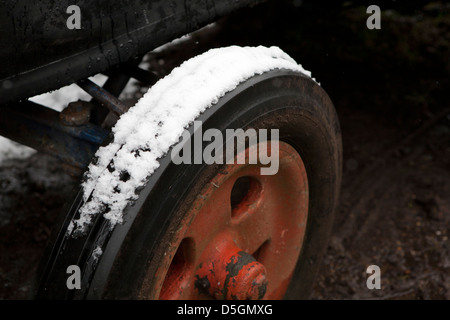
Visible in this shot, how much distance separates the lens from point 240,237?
141 cm

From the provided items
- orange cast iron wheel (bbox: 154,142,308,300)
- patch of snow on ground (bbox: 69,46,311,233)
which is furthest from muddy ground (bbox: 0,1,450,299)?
patch of snow on ground (bbox: 69,46,311,233)

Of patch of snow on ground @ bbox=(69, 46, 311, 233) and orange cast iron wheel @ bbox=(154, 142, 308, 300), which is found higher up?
patch of snow on ground @ bbox=(69, 46, 311, 233)

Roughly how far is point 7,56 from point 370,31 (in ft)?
8.52

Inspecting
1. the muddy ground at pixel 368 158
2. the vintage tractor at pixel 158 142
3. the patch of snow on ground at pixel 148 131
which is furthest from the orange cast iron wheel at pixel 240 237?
the muddy ground at pixel 368 158

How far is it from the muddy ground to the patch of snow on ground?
3.68ft

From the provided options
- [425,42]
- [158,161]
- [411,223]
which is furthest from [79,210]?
[425,42]

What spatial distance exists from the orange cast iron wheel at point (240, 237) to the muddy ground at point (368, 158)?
55 cm

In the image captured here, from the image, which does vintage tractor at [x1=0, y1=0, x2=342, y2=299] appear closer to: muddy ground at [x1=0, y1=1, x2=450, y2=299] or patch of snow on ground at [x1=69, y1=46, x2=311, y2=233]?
patch of snow on ground at [x1=69, y1=46, x2=311, y2=233]

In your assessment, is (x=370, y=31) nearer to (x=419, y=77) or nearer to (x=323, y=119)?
(x=419, y=77)

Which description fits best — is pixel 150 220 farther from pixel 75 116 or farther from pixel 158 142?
pixel 75 116

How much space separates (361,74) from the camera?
122 inches

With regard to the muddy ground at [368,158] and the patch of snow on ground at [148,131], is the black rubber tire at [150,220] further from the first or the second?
the muddy ground at [368,158]

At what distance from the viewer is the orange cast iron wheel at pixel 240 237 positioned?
48.6 inches

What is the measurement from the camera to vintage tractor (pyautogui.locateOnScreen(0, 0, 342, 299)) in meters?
0.99
